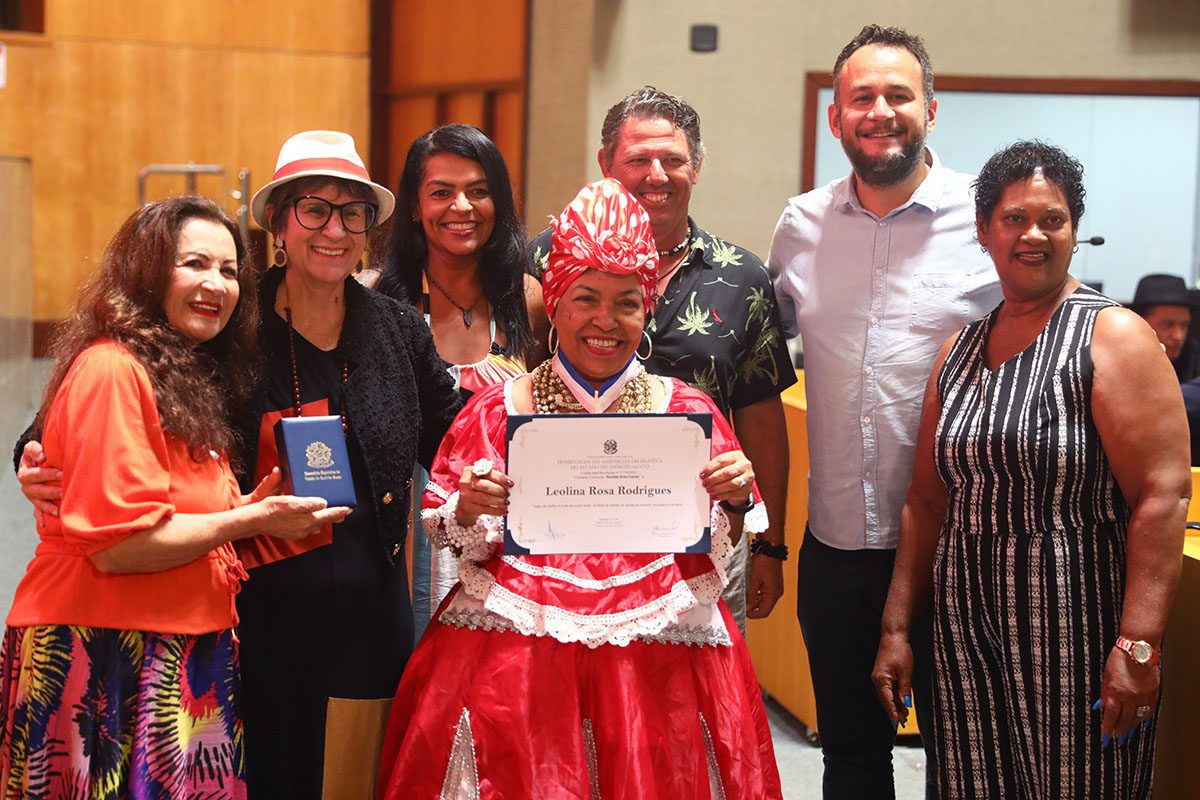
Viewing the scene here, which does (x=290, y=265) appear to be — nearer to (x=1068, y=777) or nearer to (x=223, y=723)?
(x=223, y=723)

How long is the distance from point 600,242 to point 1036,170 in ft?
2.92

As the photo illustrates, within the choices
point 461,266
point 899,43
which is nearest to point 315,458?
point 461,266

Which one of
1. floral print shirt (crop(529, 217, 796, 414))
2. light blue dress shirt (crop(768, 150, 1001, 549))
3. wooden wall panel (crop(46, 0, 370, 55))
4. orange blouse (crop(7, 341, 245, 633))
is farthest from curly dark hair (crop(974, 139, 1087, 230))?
wooden wall panel (crop(46, 0, 370, 55))

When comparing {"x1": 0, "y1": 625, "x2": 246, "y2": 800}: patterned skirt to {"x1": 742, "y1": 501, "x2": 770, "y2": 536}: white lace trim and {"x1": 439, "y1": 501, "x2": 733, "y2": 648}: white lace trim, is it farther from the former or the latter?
{"x1": 742, "y1": 501, "x2": 770, "y2": 536}: white lace trim

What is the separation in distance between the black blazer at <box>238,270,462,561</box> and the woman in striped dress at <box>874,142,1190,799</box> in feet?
3.41

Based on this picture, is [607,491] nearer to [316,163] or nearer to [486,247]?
[316,163]

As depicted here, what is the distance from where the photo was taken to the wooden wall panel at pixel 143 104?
947 centimetres

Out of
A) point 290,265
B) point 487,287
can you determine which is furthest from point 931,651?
point 290,265

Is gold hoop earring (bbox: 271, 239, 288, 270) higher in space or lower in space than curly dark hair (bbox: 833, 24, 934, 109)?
lower

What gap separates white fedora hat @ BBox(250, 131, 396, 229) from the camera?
2.45 m

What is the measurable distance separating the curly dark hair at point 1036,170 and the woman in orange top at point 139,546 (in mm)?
1417

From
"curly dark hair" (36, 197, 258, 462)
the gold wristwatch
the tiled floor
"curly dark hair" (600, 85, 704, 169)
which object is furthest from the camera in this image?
the tiled floor

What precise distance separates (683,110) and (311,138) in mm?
931

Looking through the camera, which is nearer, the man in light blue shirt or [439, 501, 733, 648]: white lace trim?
[439, 501, 733, 648]: white lace trim
